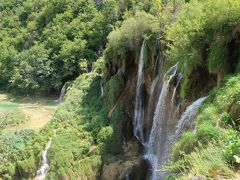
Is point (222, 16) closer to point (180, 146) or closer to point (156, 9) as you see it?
point (180, 146)

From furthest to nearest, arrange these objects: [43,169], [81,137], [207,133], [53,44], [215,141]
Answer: [53,44] → [81,137] → [43,169] → [207,133] → [215,141]

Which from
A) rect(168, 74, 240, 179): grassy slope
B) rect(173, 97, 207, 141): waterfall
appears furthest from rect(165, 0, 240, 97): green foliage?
rect(168, 74, 240, 179): grassy slope

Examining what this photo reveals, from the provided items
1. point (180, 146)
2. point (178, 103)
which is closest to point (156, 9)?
point (178, 103)

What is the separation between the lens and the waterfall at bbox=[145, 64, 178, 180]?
16.0m

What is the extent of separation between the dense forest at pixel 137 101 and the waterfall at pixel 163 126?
51mm

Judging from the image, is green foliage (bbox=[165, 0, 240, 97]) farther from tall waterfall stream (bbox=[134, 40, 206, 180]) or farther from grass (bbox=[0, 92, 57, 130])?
grass (bbox=[0, 92, 57, 130])

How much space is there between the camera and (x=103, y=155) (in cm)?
2033

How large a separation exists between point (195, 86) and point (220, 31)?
106 inches

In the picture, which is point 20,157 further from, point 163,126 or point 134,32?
point 134,32

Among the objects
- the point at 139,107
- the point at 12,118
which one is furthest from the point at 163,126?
the point at 12,118

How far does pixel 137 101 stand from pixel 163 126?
16.3 feet

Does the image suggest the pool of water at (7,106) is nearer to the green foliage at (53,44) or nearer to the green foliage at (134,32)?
the green foliage at (53,44)

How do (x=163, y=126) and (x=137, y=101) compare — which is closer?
(x=163, y=126)

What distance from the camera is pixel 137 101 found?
21531 millimetres
